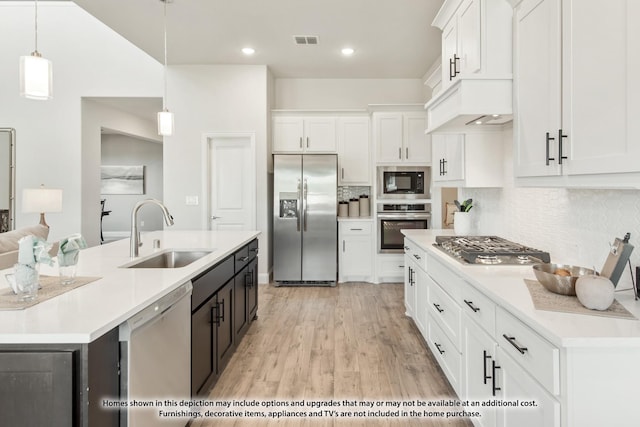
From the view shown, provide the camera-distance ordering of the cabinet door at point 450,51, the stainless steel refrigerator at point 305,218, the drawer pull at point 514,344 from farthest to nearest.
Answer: the stainless steel refrigerator at point 305,218 → the cabinet door at point 450,51 → the drawer pull at point 514,344

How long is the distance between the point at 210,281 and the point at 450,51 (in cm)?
240

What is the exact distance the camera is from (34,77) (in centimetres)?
212

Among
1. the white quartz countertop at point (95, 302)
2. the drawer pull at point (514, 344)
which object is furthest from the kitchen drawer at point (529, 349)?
the white quartz countertop at point (95, 302)

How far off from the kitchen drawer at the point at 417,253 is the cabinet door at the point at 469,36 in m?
1.43

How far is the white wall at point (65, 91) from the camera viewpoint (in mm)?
5621

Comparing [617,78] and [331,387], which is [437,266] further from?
[617,78]

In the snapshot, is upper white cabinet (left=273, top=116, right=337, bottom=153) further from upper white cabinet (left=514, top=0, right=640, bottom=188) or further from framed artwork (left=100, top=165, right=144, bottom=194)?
framed artwork (left=100, top=165, right=144, bottom=194)

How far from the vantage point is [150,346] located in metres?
1.54

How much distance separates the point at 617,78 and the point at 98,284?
2.23 metres

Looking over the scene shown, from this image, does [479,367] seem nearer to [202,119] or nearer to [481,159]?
[481,159]

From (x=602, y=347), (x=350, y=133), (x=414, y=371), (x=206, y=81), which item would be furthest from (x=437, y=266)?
(x=206, y=81)

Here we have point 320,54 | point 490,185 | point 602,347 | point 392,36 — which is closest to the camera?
point 602,347

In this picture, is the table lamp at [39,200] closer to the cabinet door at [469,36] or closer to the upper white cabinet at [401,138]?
the upper white cabinet at [401,138]

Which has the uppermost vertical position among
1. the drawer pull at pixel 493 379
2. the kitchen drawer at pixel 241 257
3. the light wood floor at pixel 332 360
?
the kitchen drawer at pixel 241 257
